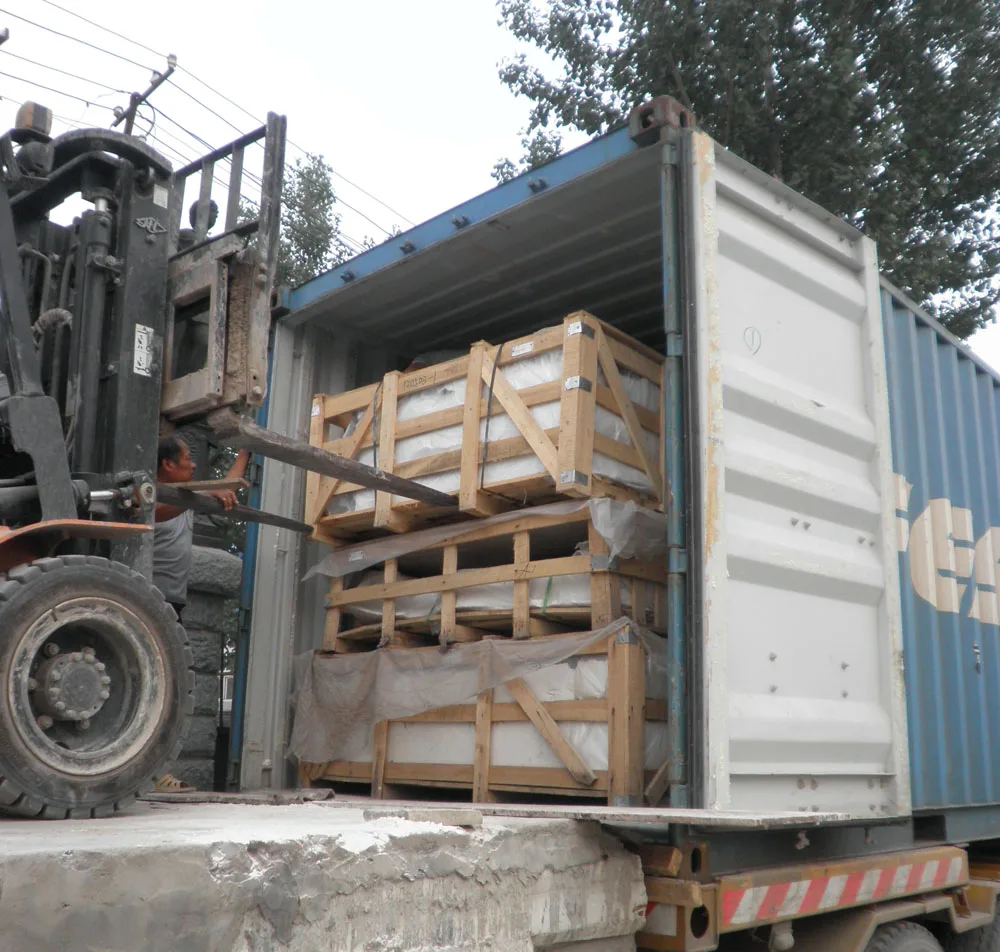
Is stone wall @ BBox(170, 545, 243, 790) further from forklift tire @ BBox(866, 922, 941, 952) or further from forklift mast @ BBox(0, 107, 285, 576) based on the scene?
forklift tire @ BBox(866, 922, 941, 952)

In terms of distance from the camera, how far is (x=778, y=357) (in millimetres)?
4250

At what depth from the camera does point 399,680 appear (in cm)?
484

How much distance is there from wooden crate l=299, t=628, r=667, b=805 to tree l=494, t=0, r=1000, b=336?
10035mm

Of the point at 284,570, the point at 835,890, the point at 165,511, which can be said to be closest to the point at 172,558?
the point at 284,570

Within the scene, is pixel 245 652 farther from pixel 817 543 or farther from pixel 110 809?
pixel 817 543

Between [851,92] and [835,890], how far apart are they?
426 inches

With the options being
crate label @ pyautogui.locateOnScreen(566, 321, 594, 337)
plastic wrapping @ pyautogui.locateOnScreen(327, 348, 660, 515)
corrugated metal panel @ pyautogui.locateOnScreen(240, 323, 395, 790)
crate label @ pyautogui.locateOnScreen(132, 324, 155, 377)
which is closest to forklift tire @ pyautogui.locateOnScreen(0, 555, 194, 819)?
crate label @ pyautogui.locateOnScreen(132, 324, 155, 377)

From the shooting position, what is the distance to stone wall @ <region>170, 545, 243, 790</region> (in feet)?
21.3

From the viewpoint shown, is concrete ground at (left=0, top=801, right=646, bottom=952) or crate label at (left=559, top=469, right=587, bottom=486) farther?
crate label at (left=559, top=469, right=587, bottom=486)

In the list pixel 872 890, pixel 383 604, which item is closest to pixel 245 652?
pixel 383 604

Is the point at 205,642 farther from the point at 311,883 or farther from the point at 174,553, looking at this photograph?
the point at 311,883

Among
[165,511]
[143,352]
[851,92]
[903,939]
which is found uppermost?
[851,92]

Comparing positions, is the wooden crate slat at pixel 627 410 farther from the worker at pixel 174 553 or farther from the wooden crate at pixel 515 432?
the worker at pixel 174 553

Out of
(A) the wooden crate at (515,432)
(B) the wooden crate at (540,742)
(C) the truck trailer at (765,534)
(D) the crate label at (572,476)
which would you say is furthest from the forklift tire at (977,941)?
(D) the crate label at (572,476)
